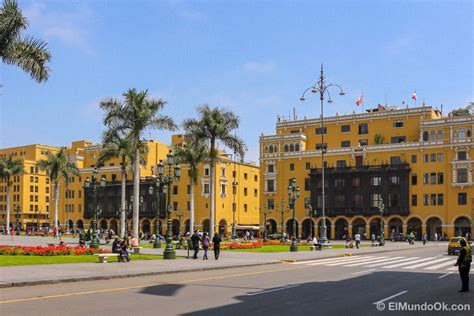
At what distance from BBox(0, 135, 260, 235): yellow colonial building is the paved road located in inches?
2777

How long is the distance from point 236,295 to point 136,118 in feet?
111

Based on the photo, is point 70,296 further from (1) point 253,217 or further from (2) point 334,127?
(1) point 253,217

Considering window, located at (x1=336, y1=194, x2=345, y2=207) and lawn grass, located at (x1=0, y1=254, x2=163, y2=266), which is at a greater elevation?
window, located at (x1=336, y1=194, x2=345, y2=207)

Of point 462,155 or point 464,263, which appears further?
point 462,155

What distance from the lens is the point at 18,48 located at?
92.4ft

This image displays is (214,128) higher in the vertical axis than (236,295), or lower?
higher

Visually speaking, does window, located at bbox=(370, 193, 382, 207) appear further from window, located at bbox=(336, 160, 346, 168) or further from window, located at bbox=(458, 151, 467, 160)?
window, located at bbox=(458, 151, 467, 160)

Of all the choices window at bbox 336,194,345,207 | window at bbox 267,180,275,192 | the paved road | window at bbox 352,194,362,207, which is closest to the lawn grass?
the paved road

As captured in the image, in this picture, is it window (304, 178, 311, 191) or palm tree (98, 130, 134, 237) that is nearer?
palm tree (98, 130, 134, 237)

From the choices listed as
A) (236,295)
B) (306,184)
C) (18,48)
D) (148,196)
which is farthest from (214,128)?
(148,196)

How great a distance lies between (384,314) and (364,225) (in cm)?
8048

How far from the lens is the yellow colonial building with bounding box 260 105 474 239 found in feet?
274

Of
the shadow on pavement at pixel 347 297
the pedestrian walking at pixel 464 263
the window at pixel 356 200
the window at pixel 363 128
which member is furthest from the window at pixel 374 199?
the pedestrian walking at pixel 464 263

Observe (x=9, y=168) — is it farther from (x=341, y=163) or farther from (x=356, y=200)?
(x=356, y=200)
